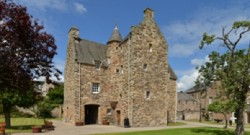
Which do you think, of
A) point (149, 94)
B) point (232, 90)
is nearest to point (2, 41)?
point (232, 90)

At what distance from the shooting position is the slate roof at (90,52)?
36612mm

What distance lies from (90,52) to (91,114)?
9.43 meters

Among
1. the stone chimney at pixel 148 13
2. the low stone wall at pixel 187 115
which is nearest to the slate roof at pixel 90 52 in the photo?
the stone chimney at pixel 148 13

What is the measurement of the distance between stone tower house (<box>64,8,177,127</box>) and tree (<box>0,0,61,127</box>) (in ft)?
67.2

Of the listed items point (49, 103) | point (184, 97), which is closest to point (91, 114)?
point (49, 103)

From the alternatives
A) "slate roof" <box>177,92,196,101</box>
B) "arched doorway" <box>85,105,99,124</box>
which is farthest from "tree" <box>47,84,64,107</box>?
"slate roof" <box>177,92,196,101</box>

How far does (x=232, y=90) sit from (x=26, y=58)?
63.0ft

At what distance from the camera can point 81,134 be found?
2436cm

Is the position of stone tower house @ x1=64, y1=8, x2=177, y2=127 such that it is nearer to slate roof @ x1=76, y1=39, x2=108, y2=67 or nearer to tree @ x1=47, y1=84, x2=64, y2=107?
slate roof @ x1=76, y1=39, x2=108, y2=67

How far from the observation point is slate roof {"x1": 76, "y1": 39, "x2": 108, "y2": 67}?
36612 millimetres

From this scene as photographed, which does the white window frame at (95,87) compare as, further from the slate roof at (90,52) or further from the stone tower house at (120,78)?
the slate roof at (90,52)

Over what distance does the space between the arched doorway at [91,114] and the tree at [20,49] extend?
82.2ft

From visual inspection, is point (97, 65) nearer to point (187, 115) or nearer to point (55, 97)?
point (55, 97)

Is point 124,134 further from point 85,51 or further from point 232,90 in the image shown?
point 85,51
